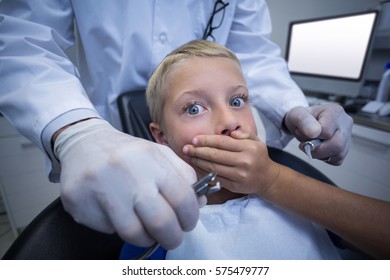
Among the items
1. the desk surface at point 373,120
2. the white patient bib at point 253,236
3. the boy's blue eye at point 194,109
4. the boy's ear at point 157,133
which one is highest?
the boy's blue eye at point 194,109

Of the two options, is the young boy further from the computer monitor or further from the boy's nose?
the computer monitor

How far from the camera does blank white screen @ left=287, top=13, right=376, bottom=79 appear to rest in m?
1.43

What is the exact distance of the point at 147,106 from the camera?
81 cm

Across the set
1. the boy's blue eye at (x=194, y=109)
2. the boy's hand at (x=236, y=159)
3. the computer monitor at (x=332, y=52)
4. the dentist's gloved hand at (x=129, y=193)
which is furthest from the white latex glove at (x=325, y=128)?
the computer monitor at (x=332, y=52)

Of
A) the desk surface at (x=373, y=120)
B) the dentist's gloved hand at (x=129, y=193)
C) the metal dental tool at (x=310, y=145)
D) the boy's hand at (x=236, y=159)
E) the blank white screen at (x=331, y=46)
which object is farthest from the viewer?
the blank white screen at (x=331, y=46)

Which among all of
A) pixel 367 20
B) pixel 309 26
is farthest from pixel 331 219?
pixel 309 26

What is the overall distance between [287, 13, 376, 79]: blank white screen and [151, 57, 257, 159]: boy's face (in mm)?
1287

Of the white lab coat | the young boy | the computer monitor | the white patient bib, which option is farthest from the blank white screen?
the white patient bib

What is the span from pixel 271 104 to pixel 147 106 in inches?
19.6

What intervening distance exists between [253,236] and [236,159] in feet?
0.76

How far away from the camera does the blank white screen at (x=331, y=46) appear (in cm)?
143

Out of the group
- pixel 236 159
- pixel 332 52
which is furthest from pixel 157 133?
pixel 332 52

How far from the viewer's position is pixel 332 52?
161 centimetres

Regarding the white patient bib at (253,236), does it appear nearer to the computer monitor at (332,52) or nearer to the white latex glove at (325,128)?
the white latex glove at (325,128)
